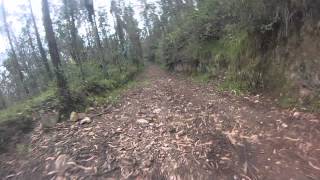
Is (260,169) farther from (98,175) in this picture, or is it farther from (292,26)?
(292,26)

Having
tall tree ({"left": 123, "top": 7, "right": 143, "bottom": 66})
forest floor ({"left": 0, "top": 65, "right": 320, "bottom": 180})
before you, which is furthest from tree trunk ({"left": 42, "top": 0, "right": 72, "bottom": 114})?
tall tree ({"left": 123, "top": 7, "right": 143, "bottom": 66})

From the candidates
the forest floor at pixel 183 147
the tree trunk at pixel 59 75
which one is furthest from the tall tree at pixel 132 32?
the forest floor at pixel 183 147

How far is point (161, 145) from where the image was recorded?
504 cm

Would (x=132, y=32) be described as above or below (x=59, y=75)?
above

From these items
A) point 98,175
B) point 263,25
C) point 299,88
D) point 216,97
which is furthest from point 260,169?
point 263,25

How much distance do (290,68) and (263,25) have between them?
163 cm

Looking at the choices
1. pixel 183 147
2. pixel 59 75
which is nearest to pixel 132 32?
pixel 59 75

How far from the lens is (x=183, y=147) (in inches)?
193

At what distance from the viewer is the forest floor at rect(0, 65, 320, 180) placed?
163 inches

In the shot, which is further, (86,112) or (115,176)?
(86,112)

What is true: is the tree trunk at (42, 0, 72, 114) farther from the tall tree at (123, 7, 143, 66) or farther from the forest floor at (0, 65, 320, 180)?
the tall tree at (123, 7, 143, 66)

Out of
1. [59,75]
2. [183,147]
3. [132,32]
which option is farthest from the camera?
[132,32]

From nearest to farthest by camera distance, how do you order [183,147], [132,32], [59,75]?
[183,147]
[59,75]
[132,32]

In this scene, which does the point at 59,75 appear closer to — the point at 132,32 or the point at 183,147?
the point at 183,147
